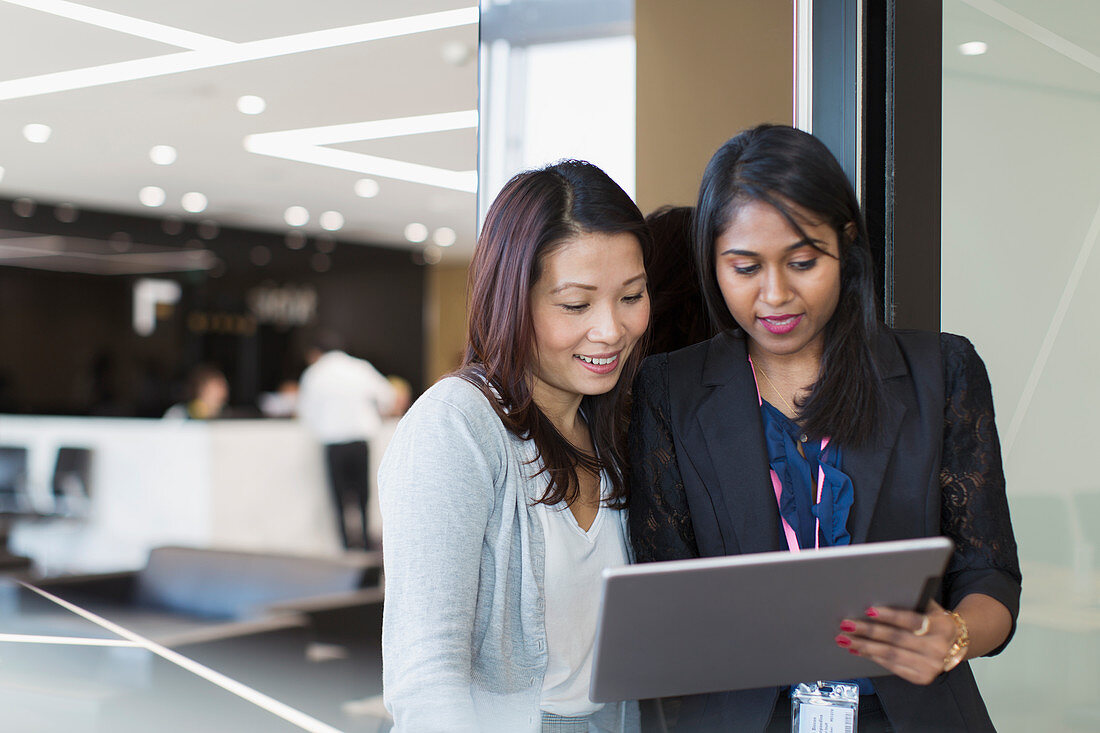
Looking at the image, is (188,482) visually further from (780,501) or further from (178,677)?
(780,501)

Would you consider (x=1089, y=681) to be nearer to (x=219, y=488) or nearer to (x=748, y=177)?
(x=748, y=177)

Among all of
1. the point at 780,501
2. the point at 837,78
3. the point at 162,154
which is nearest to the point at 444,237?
the point at 162,154

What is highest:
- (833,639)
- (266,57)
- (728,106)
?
(266,57)

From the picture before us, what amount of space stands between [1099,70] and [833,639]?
5.65 feet

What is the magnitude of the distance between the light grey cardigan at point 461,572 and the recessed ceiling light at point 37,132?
1616mm

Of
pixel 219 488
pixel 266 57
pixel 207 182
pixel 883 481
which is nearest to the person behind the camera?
pixel 883 481

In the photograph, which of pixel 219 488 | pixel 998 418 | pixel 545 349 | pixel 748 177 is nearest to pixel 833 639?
pixel 545 349

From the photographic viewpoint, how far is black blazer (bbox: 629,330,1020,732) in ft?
4.40

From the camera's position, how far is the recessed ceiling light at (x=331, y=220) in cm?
1113

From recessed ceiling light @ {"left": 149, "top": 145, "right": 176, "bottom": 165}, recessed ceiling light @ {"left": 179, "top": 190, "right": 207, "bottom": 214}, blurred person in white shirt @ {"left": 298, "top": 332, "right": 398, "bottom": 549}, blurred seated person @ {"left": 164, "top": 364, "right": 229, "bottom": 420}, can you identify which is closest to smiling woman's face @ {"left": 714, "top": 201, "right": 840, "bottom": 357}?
recessed ceiling light @ {"left": 149, "top": 145, "right": 176, "bottom": 165}

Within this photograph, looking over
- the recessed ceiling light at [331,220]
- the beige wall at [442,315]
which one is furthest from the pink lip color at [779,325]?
the beige wall at [442,315]

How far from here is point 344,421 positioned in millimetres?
8094

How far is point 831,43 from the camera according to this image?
6.98 ft

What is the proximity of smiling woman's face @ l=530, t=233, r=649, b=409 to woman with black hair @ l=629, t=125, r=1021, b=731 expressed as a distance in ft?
0.47
